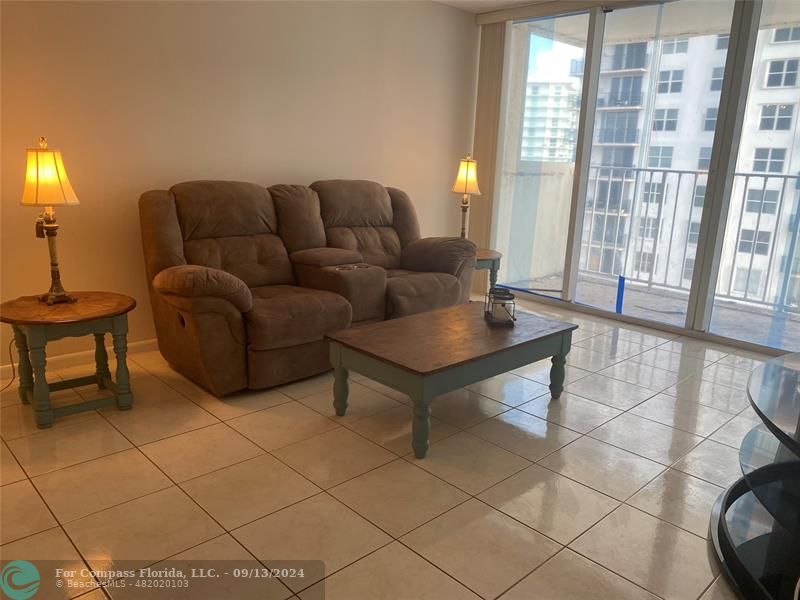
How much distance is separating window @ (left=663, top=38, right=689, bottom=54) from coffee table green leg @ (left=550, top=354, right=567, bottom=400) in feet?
8.60

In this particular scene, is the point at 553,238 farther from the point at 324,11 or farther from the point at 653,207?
the point at 324,11

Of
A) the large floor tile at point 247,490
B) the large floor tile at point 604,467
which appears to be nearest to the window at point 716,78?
the large floor tile at point 604,467

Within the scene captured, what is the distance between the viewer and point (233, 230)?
354 centimetres

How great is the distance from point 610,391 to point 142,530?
240cm

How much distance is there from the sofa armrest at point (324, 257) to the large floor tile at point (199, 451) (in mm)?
1236

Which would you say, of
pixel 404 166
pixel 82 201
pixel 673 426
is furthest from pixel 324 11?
pixel 673 426

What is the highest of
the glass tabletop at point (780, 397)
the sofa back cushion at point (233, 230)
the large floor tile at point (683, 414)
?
the sofa back cushion at point (233, 230)

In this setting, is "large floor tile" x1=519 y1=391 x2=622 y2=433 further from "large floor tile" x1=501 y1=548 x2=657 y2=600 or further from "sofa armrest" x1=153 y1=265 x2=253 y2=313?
"sofa armrest" x1=153 y1=265 x2=253 y2=313

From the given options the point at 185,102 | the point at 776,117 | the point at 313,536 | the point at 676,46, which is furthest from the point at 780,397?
the point at 185,102

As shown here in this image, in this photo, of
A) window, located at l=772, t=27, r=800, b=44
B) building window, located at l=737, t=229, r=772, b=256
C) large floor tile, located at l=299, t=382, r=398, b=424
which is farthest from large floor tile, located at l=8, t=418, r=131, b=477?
window, located at l=772, t=27, r=800, b=44

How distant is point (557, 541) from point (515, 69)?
4.31 metres

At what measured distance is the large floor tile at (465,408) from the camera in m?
2.83

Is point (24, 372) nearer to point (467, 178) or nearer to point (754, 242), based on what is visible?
point (467, 178)

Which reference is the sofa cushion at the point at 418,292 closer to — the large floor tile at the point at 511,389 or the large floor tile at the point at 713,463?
the large floor tile at the point at 511,389
